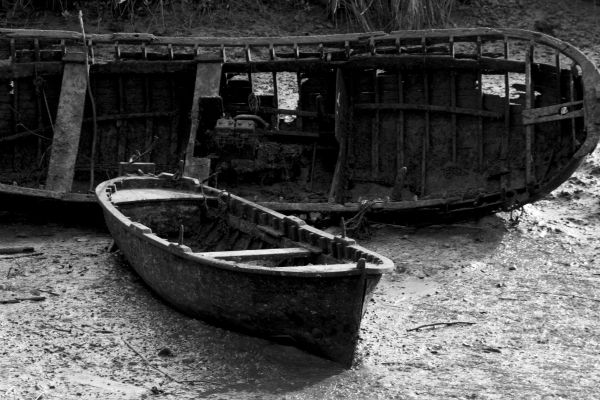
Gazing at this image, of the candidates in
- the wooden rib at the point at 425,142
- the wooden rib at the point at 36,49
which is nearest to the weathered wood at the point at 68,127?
the wooden rib at the point at 36,49

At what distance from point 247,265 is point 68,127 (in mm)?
4941

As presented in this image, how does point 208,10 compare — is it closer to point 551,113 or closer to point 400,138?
point 400,138

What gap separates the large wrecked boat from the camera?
40.4 ft

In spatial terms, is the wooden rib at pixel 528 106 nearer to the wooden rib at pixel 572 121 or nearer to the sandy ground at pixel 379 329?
the wooden rib at pixel 572 121

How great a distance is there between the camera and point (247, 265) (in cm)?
882

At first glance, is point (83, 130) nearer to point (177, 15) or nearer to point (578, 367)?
point (177, 15)

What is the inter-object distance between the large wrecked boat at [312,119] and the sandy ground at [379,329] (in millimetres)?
594

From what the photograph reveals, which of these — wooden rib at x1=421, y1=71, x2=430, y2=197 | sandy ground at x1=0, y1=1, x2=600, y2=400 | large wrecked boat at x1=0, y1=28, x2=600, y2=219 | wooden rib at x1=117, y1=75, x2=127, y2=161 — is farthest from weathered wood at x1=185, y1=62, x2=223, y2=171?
wooden rib at x1=421, y1=71, x2=430, y2=197

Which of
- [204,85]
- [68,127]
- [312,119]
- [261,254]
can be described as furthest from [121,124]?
[261,254]

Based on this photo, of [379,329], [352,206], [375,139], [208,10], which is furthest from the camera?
[208,10]

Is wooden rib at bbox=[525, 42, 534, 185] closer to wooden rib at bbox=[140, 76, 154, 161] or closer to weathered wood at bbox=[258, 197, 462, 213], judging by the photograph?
weathered wood at bbox=[258, 197, 462, 213]

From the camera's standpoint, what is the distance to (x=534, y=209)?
43.1 feet

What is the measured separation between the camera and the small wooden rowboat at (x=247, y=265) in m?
8.61

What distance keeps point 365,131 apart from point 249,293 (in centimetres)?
514
